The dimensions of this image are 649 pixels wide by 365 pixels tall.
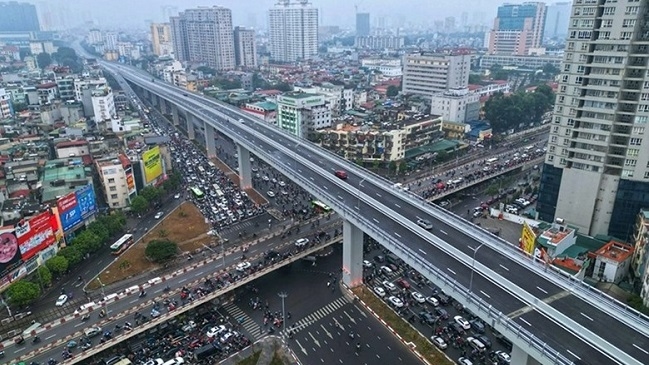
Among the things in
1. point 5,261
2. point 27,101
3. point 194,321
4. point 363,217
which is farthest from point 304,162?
point 27,101

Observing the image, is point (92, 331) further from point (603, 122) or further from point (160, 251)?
point (603, 122)

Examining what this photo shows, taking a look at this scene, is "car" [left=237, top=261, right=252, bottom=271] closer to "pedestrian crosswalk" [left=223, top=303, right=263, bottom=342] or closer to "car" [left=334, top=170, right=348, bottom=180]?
"pedestrian crosswalk" [left=223, top=303, right=263, bottom=342]

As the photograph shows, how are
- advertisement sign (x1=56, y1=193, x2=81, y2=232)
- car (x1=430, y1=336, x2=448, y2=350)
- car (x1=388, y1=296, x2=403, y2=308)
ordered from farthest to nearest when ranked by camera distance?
advertisement sign (x1=56, y1=193, x2=81, y2=232), car (x1=388, y1=296, x2=403, y2=308), car (x1=430, y1=336, x2=448, y2=350)

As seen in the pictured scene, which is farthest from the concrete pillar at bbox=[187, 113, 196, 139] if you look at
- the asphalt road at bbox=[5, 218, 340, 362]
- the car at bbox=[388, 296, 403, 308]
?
the car at bbox=[388, 296, 403, 308]

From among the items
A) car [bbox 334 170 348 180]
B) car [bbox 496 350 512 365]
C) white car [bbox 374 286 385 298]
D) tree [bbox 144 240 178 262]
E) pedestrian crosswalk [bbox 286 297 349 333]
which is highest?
car [bbox 334 170 348 180]

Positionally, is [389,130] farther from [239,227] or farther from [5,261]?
[5,261]

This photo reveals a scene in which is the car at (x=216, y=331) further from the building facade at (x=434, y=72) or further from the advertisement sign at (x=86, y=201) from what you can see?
the building facade at (x=434, y=72)

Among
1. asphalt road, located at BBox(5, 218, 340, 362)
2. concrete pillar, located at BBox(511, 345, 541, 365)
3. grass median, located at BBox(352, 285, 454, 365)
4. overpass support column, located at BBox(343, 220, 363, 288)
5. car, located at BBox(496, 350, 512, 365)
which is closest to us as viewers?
concrete pillar, located at BBox(511, 345, 541, 365)
